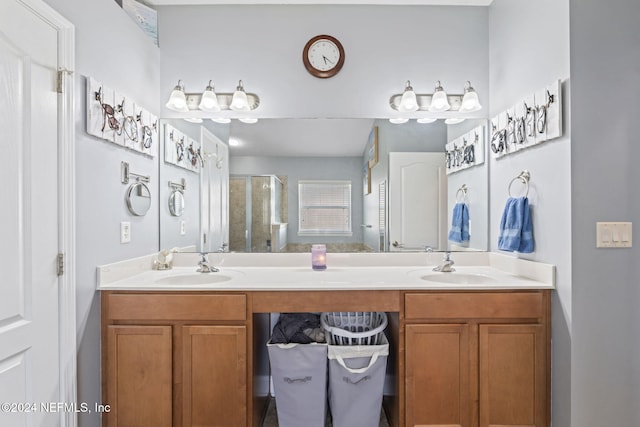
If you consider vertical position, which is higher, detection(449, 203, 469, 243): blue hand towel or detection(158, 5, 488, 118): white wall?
detection(158, 5, 488, 118): white wall

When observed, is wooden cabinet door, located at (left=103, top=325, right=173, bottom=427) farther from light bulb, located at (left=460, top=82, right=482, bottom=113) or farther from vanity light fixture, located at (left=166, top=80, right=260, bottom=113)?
light bulb, located at (left=460, top=82, right=482, bottom=113)

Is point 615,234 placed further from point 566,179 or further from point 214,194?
point 214,194

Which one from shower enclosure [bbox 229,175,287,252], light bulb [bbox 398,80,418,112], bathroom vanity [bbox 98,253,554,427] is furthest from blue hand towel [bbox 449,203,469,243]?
shower enclosure [bbox 229,175,287,252]

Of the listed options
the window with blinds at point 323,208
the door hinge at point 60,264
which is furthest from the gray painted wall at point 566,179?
the window with blinds at point 323,208

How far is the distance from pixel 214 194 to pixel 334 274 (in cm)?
99

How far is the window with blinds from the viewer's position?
2.38 meters

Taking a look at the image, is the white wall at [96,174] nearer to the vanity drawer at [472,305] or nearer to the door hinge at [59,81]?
the door hinge at [59,81]

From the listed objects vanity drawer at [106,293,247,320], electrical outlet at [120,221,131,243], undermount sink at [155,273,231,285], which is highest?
electrical outlet at [120,221,131,243]

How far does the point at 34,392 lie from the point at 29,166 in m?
0.87

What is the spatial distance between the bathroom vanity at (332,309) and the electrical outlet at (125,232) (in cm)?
22

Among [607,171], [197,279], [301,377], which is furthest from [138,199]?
[607,171]

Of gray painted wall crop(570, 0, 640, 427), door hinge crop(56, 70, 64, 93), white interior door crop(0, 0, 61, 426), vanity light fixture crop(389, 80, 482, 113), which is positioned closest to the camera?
white interior door crop(0, 0, 61, 426)

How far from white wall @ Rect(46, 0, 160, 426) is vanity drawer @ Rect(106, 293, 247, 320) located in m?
0.11

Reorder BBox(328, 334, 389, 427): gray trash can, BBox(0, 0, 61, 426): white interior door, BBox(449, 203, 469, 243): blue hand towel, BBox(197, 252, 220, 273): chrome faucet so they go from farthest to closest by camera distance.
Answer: BBox(449, 203, 469, 243): blue hand towel
BBox(197, 252, 220, 273): chrome faucet
BBox(328, 334, 389, 427): gray trash can
BBox(0, 0, 61, 426): white interior door
